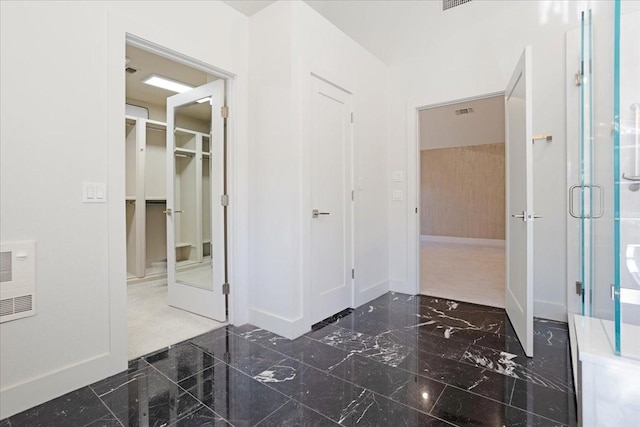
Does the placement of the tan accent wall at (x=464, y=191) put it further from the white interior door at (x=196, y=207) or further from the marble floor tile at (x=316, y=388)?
the marble floor tile at (x=316, y=388)

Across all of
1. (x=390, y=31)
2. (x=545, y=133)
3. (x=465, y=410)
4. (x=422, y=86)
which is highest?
(x=390, y=31)

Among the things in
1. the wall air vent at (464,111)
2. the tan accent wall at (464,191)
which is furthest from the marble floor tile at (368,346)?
the tan accent wall at (464,191)

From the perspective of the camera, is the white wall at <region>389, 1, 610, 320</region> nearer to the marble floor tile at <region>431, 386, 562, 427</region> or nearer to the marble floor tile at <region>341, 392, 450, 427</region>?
the marble floor tile at <region>431, 386, 562, 427</region>

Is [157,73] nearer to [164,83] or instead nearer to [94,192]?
[164,83]

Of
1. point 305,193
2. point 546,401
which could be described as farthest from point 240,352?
point 546,401

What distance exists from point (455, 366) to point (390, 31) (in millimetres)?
3581

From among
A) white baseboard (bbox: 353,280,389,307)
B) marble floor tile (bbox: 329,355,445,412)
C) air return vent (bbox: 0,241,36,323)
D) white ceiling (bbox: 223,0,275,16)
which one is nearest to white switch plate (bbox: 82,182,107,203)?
air return vent (bbox: 0,241,36,323)

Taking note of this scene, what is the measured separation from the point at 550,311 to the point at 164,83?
507 centimetres

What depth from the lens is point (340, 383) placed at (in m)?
1.84

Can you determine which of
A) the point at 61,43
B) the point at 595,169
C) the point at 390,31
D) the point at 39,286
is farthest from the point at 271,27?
the point at 595,169

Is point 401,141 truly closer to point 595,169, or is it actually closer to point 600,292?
point 595,169

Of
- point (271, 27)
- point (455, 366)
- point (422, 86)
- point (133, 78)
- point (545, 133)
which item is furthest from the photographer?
point (133, 78)

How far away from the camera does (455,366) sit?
2.01 m

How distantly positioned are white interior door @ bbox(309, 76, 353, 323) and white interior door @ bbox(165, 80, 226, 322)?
32.5 inches
